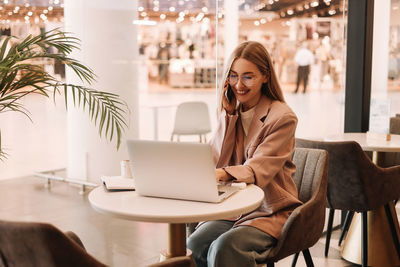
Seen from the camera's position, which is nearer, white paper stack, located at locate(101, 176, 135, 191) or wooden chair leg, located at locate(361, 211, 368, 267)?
white paper stack, located at locate(101, 176, 135, 191)

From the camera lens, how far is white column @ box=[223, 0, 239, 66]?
4.57 meters

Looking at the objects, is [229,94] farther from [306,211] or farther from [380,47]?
[380,47]

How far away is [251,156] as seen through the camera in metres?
2.46

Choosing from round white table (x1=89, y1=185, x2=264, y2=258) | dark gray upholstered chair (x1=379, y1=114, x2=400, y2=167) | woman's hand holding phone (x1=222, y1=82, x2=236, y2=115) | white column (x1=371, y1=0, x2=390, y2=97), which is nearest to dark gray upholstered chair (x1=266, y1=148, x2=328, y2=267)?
round white table (x1=89, y1=185, x2=264, y2=258)

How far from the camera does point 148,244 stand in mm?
3861

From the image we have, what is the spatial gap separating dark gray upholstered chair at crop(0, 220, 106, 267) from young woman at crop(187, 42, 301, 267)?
82 cm

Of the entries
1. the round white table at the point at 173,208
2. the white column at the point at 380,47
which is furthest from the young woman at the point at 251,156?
the white column at the point at 380,47

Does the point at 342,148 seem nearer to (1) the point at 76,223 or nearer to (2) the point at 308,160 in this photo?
(2) the point at 308,160

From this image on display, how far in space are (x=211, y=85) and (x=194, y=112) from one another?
481mm

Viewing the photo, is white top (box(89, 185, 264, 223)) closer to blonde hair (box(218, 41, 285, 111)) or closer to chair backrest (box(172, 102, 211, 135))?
blonde hair (box(218, 41, 285, 111))

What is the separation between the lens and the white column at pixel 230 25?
15.0 ft

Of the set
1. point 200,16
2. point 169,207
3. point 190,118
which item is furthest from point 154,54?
point 169,207

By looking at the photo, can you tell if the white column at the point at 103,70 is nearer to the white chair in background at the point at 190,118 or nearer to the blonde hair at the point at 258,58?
the white chair in background at the point at 190,118

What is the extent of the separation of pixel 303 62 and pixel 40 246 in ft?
14.9
